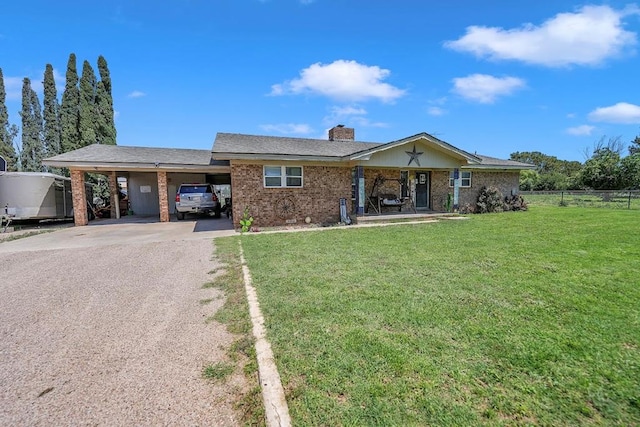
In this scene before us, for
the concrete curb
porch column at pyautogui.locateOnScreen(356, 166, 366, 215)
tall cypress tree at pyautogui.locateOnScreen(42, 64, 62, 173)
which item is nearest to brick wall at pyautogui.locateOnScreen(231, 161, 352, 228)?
porch column at pyautogui.locateOnScreen(356, 166, 366, 215)

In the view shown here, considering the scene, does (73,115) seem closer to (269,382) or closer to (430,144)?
(430,144)

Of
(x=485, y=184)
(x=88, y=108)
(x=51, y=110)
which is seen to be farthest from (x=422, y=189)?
(x=51, y=110)

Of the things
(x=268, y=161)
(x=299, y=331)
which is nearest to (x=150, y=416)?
(x=299, y=331)

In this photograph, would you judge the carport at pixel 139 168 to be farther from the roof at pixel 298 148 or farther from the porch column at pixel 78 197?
the roof at pixel 298 148

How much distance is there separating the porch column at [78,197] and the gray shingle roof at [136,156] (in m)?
0.75

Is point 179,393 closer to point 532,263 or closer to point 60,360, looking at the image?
point 60,360

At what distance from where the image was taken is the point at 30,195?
39.7 feet

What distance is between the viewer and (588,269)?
4996 mm

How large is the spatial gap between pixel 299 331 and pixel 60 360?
7.31 feet

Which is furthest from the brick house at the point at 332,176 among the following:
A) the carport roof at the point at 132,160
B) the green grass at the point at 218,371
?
the green grass at the point at 218,371

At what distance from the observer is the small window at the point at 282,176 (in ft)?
38.5

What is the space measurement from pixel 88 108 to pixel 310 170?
22509mm

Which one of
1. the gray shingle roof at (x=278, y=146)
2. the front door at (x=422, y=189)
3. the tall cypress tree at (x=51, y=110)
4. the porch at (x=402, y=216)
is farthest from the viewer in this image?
the tall cypress tree at (x=51, y=110)

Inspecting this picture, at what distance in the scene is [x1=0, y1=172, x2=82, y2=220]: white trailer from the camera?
11.8 metres
